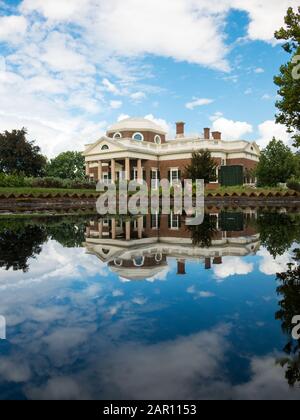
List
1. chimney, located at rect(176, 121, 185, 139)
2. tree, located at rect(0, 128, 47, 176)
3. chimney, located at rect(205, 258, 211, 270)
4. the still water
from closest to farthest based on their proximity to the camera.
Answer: the still water → chimney, located at rect(205, 258, 211, 270) → tree, located at rect(0, 128, 47, 176) → chimney, located at rect(176, 121, 185, 139)

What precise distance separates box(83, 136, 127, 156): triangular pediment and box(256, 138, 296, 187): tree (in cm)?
1666

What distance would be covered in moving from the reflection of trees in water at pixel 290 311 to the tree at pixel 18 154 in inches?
1396

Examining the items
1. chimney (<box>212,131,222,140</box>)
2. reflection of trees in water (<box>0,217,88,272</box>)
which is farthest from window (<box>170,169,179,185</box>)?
reflection of trees in water (<box>0,217,88,272</box>)

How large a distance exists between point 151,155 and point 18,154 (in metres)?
17.0

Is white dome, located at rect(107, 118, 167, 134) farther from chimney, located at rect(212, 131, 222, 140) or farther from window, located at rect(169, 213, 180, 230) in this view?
window, located at rect(169, 213, 180, 230)

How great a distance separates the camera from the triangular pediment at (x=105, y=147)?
4603cm

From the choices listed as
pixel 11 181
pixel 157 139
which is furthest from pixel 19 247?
pixel 157 139

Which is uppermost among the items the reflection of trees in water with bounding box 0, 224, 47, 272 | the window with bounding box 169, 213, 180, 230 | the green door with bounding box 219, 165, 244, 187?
the green door with bounding box 219, 165, 244, 187

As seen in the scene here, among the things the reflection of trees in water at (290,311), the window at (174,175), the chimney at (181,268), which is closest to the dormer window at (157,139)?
the window at (174,175)

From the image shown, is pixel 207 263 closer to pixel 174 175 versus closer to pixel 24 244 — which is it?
pixel 24 244

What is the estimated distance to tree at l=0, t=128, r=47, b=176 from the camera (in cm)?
3797

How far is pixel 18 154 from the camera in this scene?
38.2 meters

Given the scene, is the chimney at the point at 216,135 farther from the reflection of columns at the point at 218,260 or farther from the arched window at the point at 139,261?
the arched window at the point at 139,261
